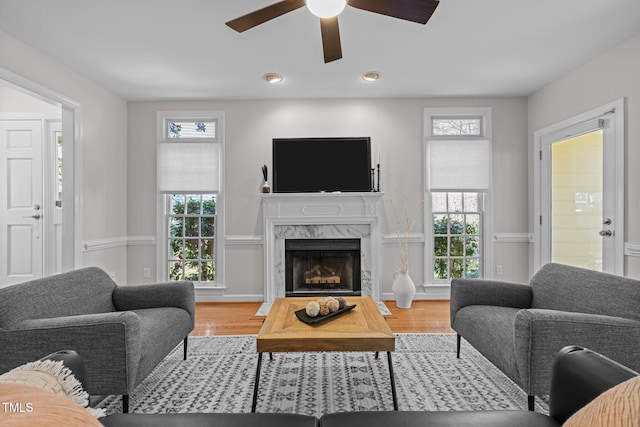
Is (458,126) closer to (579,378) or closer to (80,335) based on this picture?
(579,378)

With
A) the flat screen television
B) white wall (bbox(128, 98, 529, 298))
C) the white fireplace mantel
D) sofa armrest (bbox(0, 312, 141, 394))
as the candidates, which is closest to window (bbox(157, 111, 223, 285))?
white wall (bbox(128, 98, 529, 298))

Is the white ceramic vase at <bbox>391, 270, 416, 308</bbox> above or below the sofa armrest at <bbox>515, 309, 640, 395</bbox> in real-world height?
below

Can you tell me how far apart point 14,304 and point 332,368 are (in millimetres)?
1927

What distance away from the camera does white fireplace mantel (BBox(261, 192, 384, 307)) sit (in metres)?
4.38

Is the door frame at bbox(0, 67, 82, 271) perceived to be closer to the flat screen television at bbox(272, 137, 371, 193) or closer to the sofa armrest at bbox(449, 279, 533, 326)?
the flat screen television at bbox(272, 137, 371, 193)

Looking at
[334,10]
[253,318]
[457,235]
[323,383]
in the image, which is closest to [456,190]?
[457,235]

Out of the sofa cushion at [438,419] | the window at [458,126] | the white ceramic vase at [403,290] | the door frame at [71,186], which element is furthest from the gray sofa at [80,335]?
the window at [458,126]

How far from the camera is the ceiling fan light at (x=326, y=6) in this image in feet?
6.09

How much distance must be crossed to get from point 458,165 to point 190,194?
3.40 metres

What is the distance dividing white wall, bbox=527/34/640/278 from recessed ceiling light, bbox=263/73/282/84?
3.02 meters

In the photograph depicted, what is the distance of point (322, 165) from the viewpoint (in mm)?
4477

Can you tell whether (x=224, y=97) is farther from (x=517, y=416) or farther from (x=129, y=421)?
(x=517, y=416)

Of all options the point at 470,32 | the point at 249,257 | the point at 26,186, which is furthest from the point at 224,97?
the point at 470,32

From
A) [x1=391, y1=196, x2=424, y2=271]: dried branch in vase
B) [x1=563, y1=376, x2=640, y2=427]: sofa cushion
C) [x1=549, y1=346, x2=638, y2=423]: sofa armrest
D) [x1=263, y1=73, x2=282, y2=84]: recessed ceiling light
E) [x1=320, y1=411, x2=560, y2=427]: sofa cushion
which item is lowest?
[x1=320, y1=411, x2=560, y2=427]: sofa cushion
